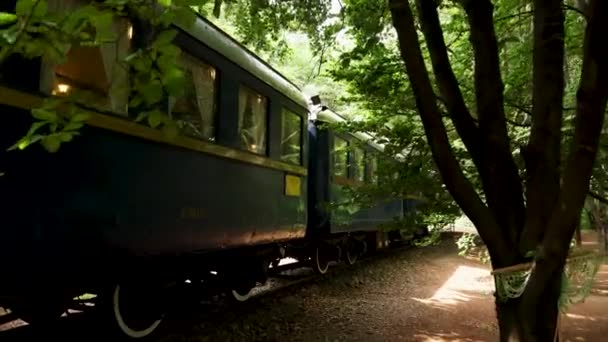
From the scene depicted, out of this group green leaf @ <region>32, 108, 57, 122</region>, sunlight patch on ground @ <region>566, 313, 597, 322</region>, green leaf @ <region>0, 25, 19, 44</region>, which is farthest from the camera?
sunlight patch on ground @ <region>566, 313, 597, 322</region>

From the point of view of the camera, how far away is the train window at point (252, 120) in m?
6.20

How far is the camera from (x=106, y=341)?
482 cm

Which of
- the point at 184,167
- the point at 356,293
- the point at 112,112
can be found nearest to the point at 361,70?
the point at 184,167

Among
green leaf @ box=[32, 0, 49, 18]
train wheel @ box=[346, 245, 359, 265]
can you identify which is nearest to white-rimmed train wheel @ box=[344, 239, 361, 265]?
train wheel @ box=[346, 245, 359, 265]

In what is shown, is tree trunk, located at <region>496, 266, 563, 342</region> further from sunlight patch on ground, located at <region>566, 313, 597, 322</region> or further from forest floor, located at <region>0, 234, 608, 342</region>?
sunlight patch on ground, located at <region>566, 313, 597, 322</region>

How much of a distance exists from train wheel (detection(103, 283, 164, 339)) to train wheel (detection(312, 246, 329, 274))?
5224 mm

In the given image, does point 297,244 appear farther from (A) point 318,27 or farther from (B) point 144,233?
(B) point 144,233

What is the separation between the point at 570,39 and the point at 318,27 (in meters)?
2.59

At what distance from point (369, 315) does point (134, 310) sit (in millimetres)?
2878

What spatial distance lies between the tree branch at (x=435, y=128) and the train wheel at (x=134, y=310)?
2952mm

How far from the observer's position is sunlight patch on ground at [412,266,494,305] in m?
7.99

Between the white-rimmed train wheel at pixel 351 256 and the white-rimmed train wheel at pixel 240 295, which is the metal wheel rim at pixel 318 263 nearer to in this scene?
the white-rimmed train wheel at pixel 351 256

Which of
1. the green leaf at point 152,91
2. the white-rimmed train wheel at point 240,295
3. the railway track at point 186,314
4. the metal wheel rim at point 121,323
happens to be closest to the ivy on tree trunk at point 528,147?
the green leaf at point 152,91

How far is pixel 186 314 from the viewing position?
6.29 m
